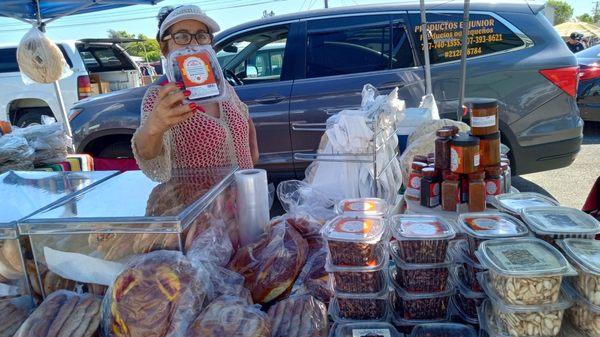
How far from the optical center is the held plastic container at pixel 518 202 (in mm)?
1323

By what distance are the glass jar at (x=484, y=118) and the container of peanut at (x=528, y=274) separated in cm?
72

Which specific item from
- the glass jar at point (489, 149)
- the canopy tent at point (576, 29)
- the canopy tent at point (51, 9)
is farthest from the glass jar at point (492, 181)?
the canopy tent at point (576, 29)

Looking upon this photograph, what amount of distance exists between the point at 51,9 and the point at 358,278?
4420 millimetres

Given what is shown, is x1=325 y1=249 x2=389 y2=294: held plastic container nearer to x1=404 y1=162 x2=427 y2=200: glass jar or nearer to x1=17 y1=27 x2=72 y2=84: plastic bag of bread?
x1=404 y1=162 x2=427 y2=200: glass jar

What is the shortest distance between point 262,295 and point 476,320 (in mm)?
576

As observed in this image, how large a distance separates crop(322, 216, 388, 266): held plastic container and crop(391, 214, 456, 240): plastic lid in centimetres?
5

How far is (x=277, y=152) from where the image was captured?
4.48 metres

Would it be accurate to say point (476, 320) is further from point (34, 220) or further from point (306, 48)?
point (306, 48)

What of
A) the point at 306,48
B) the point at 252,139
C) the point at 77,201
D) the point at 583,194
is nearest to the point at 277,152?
the point at 306,48

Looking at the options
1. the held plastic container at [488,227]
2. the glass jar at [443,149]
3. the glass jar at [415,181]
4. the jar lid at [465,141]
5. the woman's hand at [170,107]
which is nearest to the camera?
the held plastic container at [488,227]

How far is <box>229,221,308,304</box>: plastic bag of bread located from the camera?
4.06ft

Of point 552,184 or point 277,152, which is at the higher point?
point 277,152

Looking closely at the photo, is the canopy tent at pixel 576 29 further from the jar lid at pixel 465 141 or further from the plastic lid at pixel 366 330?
the plastic lid at pixel 366 330

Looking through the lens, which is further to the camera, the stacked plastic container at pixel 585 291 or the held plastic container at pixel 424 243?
the held plastic container at pixel 424 243
